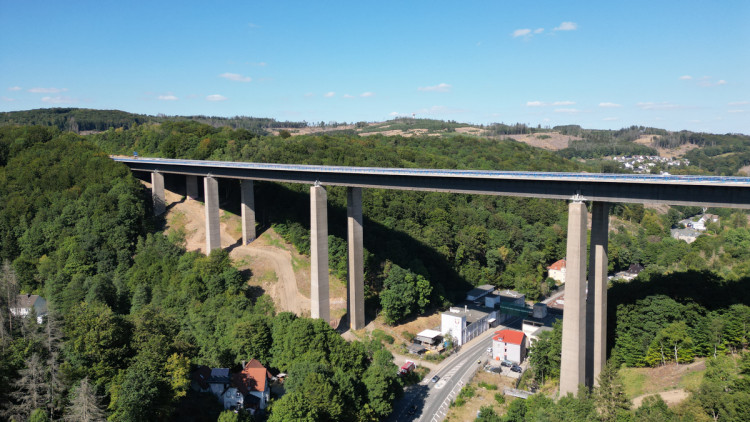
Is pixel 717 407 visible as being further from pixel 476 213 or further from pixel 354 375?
pixel 476 213

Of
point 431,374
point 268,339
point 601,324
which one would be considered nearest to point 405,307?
point 431,374

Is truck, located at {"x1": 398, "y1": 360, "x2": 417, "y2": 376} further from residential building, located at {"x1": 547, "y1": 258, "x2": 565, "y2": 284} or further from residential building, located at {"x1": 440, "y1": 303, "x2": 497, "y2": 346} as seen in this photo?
residential building, located at {"x1": 547, "y1": 258, "x2": 565, "y2": 284}

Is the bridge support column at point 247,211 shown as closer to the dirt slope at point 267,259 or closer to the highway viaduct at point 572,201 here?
the dirt slope at point 267,259

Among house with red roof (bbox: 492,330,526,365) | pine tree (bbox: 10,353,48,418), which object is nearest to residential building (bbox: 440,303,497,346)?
house with red roof (bbox: 492,330,526,365)

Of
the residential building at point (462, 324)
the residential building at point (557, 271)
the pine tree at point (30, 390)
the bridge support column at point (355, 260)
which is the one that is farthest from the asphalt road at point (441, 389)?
the residential building at point (557, 271)

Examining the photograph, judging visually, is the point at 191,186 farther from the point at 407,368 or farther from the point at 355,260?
the point at 407,368
